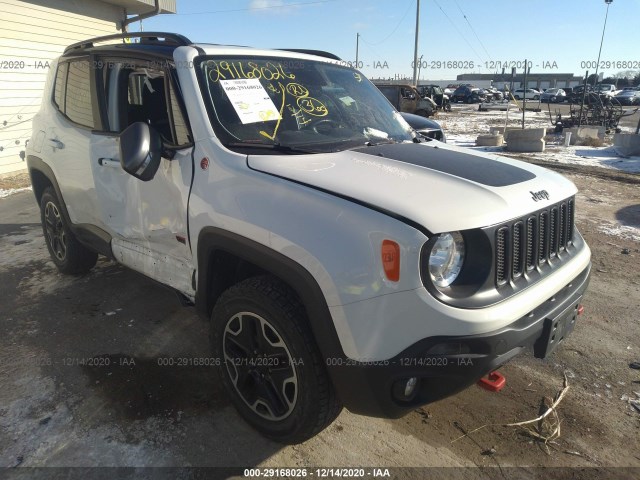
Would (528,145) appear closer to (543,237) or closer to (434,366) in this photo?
(543,237)

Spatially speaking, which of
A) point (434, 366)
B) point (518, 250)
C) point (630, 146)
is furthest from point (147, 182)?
point (630, 146)

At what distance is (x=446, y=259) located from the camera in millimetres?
2000

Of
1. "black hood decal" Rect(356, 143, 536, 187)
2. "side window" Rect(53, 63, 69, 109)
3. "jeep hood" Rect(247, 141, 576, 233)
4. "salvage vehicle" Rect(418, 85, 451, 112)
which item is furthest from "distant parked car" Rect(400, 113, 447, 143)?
"salvage vehicle" Rect(418, 85, 451, 112)

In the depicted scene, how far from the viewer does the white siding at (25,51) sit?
991cm

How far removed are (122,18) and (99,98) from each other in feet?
36.5

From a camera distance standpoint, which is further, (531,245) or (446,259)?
(531,245)

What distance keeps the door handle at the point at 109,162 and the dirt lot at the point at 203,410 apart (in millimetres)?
1303

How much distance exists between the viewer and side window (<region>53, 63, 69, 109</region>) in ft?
13.3

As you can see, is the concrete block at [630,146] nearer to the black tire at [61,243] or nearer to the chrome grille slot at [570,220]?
the chrome grille slot at [570,220]

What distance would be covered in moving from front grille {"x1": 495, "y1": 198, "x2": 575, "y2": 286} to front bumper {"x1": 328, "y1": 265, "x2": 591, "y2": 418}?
209 millimetres

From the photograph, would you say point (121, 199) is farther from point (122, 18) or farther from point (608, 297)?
point (122, 18)

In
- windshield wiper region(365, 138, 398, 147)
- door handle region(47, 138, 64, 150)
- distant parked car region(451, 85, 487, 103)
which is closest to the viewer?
windshield wiper region(365, 138, 398, 147)

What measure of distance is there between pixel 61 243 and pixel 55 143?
1.02 meters

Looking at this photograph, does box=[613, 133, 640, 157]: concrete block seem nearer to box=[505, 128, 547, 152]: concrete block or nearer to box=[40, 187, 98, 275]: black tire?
box=[505, 128, 547, 152]: concrete block
